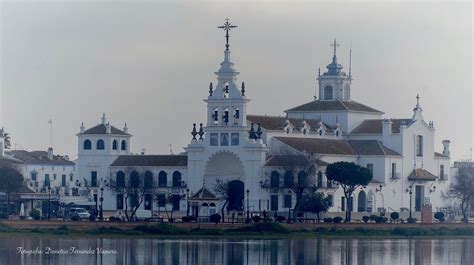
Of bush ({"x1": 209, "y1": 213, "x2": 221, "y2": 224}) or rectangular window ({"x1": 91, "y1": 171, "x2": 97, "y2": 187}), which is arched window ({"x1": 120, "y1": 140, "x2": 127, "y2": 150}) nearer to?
rectangular window ({"x1": 91, "y1": 171, "x2": 97, "y2": 187})

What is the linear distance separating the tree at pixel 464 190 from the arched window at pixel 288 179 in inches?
436

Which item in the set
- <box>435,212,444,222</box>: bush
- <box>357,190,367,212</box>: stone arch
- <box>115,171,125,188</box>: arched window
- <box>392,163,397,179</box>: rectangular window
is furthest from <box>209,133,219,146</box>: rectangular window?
<box>435,212,444,222</box>: bush

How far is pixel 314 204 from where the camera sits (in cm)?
11650

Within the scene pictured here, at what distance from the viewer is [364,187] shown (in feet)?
414

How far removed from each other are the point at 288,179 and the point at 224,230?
17839 millimetres

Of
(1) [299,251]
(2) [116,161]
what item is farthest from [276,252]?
(2) [116,161]

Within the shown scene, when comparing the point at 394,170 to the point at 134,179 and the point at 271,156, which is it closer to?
the point at 271,156

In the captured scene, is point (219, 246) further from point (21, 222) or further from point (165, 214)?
point (165, 214)

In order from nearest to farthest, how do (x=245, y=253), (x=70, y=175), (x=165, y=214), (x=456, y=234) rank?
1. (x=245, y=253)
2. (x=456, y=234)
3. (x=165, y=214)
4. (x=70, y=175)

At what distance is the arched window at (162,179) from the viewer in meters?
129

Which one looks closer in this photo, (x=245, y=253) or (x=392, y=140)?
(x=245, y=253)

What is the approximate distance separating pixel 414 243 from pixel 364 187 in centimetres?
2271

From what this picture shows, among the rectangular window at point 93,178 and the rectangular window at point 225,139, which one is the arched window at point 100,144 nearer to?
the rectangular window at point 93,178

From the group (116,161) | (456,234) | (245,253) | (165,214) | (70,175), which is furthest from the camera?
(70,175)
